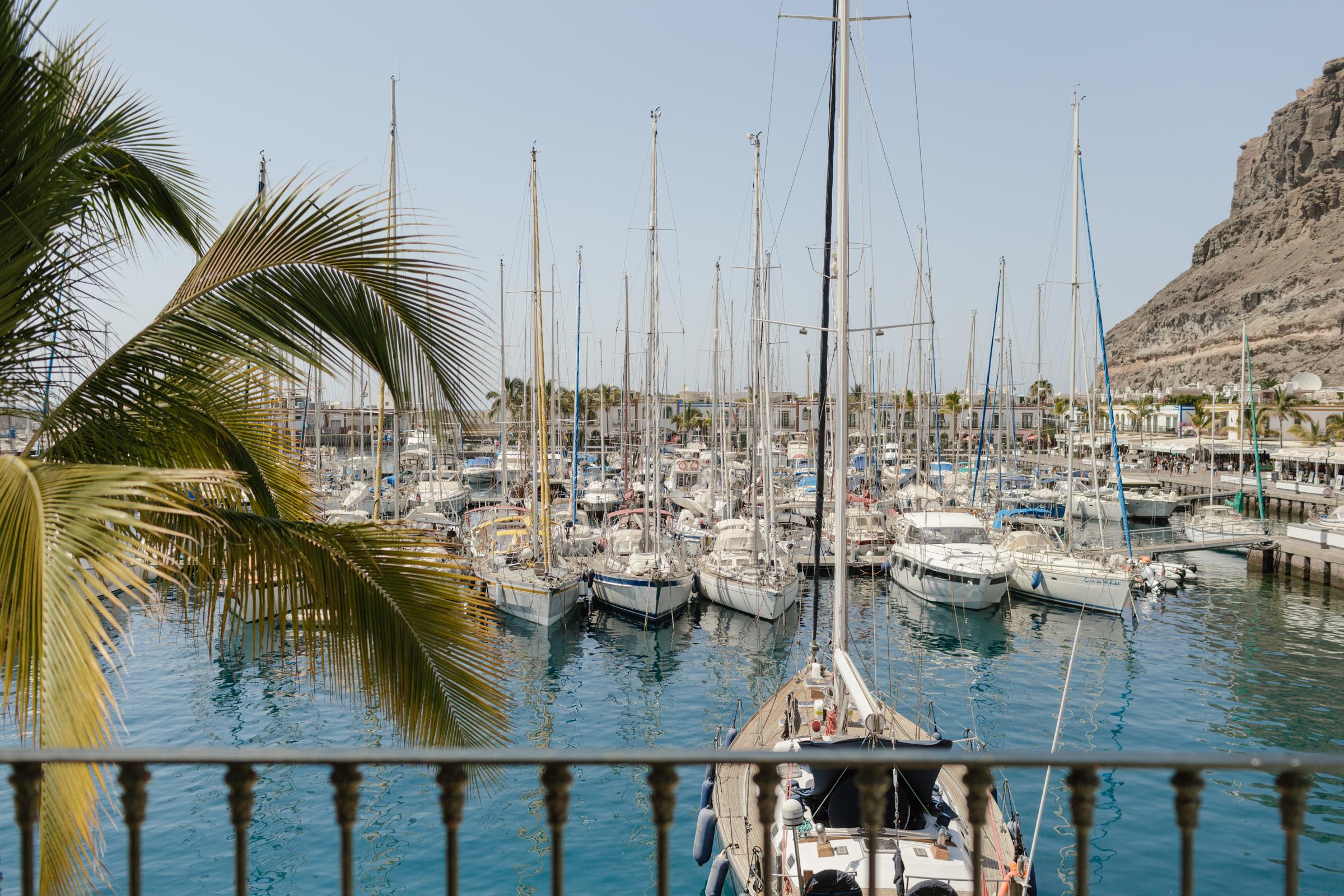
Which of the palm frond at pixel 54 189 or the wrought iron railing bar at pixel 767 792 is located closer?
the wrought iron railing bar at pixel 767 792

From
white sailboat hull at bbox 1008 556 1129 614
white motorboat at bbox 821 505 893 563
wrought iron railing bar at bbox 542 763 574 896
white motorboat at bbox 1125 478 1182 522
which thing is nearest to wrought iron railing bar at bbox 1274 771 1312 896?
wrought iron railing bar at bbox 542 763 574 896

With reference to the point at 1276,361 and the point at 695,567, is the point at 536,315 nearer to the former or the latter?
the point at 695,567

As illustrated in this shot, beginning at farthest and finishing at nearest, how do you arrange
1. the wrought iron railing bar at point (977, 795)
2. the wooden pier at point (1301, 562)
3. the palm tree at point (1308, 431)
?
the palm tree at point (1308, 431)
the wooden pier at point (1301, 562)
the wrought iron railing bar at point (977, 795)

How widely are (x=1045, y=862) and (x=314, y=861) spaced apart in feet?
35.2

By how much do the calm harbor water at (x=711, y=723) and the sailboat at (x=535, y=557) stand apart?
2.55 ft

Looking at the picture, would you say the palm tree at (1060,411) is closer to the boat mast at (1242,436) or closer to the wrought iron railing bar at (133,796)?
the boat mast at (1242,436)

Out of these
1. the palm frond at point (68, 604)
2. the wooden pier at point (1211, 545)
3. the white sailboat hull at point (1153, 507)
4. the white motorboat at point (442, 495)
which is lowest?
the wooden pier at point (1211, 545)

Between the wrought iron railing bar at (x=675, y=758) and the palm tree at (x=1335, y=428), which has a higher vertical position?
the palm tree at (x=1335, y=428)

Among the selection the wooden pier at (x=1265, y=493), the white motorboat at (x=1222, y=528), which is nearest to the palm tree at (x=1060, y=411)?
the wooden pier at (x=1265, y=493)

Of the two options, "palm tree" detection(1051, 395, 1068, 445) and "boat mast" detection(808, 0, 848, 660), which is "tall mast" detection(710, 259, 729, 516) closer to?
"boat mast" detection(808, 0, 848, 660)

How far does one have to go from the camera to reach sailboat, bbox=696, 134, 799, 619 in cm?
2625

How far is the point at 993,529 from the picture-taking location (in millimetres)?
38625

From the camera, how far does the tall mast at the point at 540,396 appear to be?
2622 centimetres

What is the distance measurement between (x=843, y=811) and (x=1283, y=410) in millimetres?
77687
